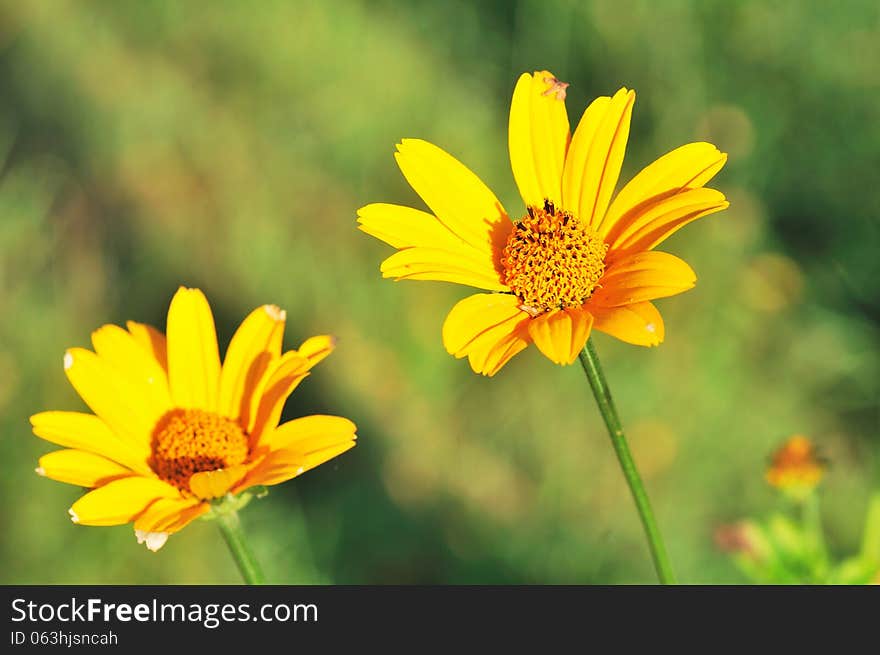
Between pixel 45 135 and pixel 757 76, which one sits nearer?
pixel 757 76

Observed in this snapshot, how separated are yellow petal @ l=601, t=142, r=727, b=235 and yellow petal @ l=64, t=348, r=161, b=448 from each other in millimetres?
916

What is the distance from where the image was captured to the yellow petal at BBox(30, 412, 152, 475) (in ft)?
4.99

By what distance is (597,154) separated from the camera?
59.3 inches

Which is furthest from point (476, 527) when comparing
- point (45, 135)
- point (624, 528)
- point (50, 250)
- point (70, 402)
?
point (45, 135)

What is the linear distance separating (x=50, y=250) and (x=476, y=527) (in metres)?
1.66

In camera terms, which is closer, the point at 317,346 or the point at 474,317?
the point at 474,317

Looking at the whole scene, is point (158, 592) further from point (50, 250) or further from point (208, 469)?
point (50, 250)

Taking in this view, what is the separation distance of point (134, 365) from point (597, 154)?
89cm

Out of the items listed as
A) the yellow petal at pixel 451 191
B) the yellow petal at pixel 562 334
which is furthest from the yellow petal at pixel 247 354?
the yellow petal at pixel 562 334

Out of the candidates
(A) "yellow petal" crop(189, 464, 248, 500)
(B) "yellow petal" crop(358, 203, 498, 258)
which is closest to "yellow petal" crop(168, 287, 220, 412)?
(A) "yellow petal" crop(189, 464, 248, 500)

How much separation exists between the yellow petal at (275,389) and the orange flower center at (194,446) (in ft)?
0.11

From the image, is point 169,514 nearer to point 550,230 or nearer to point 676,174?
point 550,230

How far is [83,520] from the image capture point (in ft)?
4.63

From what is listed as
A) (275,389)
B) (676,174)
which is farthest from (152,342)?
(676,174)
